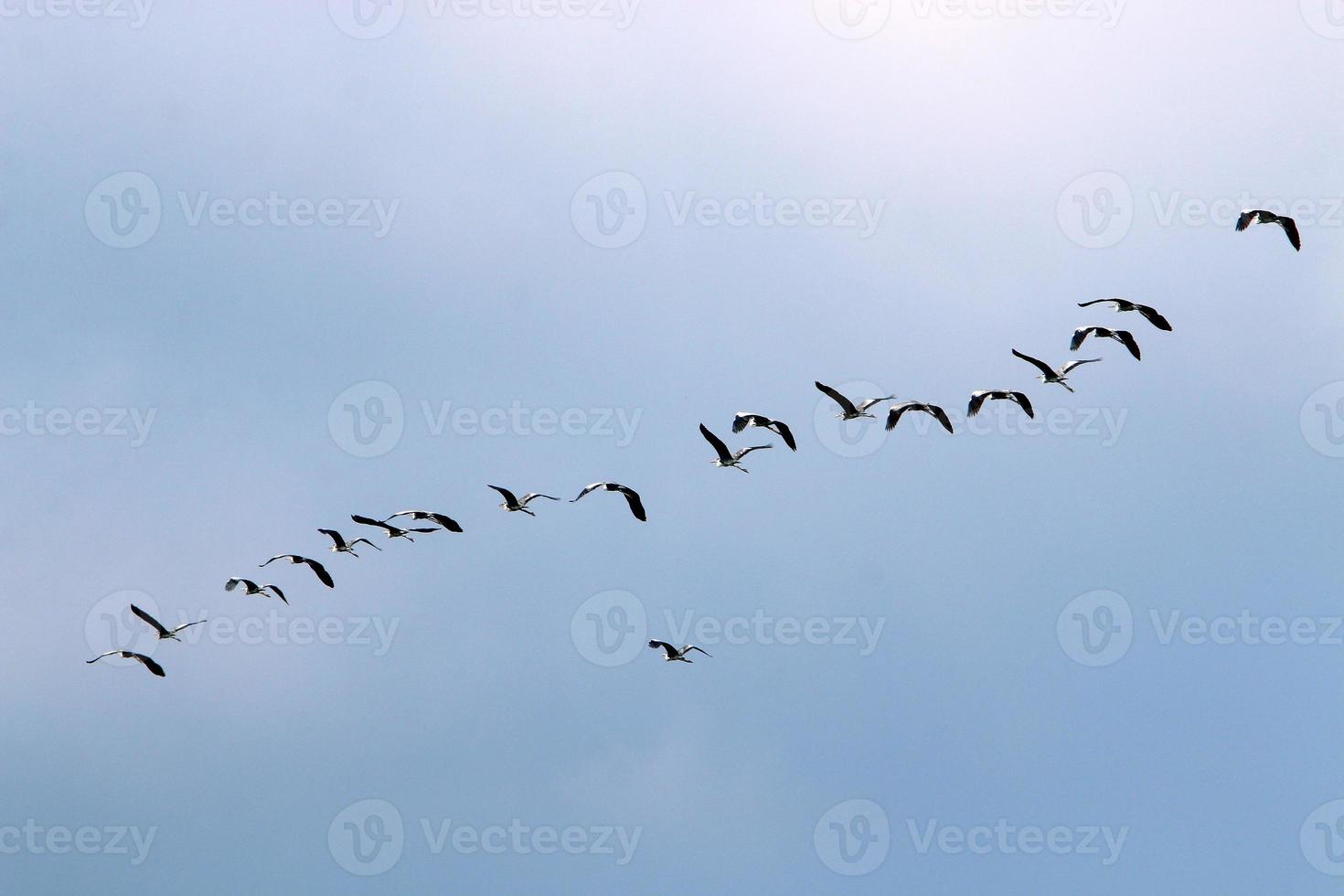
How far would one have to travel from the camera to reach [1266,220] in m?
79.2

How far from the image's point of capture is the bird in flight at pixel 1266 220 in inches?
3120

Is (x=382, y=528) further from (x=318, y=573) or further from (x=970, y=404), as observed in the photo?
(x=970, y=404)

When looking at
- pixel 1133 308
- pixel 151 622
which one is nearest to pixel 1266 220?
pixel 1133 308

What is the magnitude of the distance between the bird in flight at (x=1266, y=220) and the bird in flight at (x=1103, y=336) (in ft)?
20.0

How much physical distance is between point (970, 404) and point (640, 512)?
44.2 feet

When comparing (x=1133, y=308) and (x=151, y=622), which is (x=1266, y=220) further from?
(x=151, y=622)

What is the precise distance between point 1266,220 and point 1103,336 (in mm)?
7670

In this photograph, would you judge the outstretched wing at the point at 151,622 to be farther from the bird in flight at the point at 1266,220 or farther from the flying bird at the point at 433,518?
the bird in flight at the point at 1266,220

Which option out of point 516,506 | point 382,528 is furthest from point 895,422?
point 382,528

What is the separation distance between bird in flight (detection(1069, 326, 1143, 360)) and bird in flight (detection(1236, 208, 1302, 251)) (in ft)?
20.0

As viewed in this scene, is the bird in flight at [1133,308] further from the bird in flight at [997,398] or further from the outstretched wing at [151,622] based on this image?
the outstretched wing at [151,622]

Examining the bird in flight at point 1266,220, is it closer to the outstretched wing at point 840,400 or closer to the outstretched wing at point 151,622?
the outstretched wing at point 840,400

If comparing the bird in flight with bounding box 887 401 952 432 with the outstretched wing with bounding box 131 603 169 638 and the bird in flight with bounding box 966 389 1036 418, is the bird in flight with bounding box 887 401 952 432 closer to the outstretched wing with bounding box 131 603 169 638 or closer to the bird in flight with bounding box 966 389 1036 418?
the bird in flight with bounding box 966 389 1036 418

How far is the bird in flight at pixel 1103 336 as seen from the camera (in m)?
81.9
